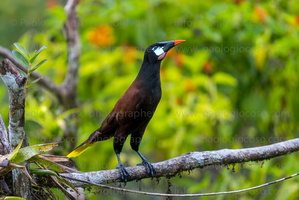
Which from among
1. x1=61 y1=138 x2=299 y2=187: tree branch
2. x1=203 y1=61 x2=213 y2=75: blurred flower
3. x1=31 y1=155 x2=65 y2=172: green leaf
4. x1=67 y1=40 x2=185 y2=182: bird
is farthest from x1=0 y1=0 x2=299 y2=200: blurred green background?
x1=31 y1=155 x2=65 y2=172: green leaf

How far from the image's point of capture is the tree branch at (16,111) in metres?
2.01

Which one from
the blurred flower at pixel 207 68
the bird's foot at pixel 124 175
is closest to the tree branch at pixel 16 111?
the bird's foot at pixel 124 175

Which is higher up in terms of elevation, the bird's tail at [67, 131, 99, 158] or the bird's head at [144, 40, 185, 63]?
the bird's head at [144, 40, 185, 63]

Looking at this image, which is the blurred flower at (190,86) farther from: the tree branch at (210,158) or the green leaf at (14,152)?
the green leaf at (14,152)

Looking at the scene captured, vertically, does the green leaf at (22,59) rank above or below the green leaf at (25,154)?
above

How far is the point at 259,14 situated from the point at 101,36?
1.49 metres

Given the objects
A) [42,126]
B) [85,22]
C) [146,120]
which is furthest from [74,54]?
[146,120]

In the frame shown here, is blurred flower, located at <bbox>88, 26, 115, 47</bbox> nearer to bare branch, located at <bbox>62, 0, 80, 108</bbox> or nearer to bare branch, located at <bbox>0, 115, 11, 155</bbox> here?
bare branch, located at <bbox>62, 0, 80, 108</bbox>

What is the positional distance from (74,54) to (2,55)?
0.94 metres

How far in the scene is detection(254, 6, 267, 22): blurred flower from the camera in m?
4.34

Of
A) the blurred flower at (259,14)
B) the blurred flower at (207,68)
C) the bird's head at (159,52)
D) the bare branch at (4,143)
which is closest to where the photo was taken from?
the bare branch at (4,143)

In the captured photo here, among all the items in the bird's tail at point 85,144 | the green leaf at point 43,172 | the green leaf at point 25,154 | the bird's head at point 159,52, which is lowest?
the bird's tail at point 85,144

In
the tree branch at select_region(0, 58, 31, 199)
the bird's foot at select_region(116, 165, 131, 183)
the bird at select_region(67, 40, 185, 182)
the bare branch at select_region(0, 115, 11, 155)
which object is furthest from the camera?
the bird at select_region(67, 40, 185, 182)

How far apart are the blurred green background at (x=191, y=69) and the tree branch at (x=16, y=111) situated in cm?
190
